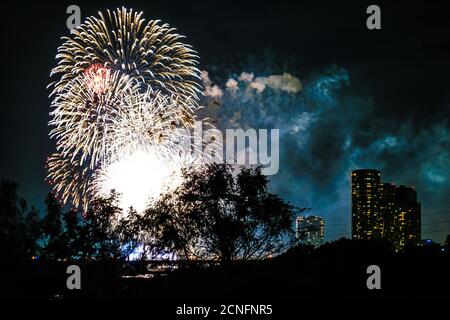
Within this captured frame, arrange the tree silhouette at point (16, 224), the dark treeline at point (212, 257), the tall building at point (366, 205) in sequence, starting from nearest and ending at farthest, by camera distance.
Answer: the dark treeline at point (212, 257)
the tree silhouette at point (16, 224)
the tall building at point (366, 205)

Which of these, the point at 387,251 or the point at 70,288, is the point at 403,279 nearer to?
the point at 387,251

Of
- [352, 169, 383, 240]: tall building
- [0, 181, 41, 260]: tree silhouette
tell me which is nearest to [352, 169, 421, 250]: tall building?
[352, 169, 383, 240]: tall building

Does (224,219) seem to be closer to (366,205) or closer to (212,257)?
(212,257)

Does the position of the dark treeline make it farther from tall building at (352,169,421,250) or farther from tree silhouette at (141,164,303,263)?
tall building at (352,169,421,250)

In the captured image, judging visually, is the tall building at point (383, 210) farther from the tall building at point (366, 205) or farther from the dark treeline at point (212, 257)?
the dark treeline at point (212, 257)

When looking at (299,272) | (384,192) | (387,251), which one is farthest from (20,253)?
(384,192)

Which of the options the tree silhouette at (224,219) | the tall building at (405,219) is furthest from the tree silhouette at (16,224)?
the tall building at (405,219)

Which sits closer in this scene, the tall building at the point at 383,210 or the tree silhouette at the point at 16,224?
the tree silhouette at the point at 16,224
